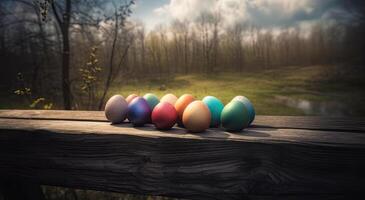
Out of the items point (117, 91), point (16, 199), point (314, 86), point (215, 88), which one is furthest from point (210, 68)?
point (16, 199)

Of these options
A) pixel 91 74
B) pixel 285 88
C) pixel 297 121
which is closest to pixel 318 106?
pixel 285 88

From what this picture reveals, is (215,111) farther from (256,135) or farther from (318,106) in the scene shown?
(318,106)

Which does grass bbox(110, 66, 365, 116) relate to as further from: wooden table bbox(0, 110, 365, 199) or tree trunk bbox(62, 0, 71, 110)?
wooden table bbox(0, 110, 365, 199)

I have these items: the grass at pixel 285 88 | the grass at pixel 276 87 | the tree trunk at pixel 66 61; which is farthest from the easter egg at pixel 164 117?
the grass at pixel 276 87

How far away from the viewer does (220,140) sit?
84cm

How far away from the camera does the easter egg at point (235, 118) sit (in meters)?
0.98

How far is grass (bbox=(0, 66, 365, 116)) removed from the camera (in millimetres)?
9117

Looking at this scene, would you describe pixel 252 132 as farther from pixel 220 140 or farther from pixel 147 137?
pixel 147 137

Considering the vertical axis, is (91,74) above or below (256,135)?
above

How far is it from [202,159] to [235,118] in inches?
8.8

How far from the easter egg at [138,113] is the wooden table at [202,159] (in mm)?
95

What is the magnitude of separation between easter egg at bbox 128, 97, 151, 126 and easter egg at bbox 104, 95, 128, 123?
0.20 ft

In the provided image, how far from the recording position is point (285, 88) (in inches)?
468

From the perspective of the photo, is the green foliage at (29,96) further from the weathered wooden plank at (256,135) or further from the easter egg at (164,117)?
the easter egg at (164,117)
